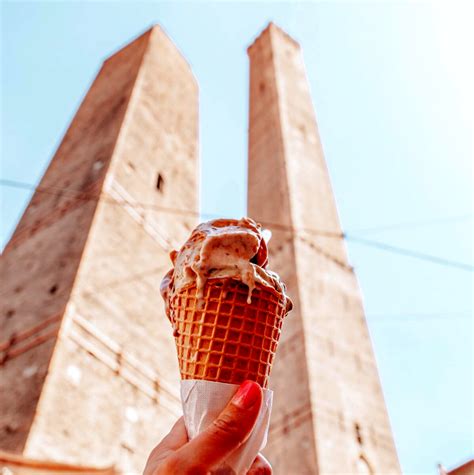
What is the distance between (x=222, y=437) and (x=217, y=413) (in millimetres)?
76

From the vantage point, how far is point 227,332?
111 cm

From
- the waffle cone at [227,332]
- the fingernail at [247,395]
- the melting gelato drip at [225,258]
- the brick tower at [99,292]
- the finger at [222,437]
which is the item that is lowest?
the finger at [222,437]

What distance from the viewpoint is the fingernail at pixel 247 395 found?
3.07 feet

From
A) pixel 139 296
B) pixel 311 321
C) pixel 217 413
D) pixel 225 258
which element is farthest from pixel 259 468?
pixel 311 321

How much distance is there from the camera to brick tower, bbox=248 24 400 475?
308 inches

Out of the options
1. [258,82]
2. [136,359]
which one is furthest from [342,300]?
[258,82]

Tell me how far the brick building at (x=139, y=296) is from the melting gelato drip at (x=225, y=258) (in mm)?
3129

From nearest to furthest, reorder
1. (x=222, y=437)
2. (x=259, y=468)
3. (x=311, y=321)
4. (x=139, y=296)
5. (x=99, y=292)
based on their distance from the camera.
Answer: (x=222, y=437), (x=259, y=468), (x=99, y=292), (x=139, y=296), (x=311, y=321)

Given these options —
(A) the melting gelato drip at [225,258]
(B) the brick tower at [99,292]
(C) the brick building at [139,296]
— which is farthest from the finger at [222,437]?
(B) the brick tower at [99,292]

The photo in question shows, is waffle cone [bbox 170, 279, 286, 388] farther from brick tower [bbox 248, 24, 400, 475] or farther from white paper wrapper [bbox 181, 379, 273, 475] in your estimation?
brick tower [bbox 248, 24, 400, 475]

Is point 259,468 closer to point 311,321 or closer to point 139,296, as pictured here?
point 139,296

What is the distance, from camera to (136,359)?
6.78 metres

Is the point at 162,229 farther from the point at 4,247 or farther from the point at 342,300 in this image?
the point at 342,300

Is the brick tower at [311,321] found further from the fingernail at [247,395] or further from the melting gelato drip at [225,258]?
the fingernail at [247,395]
